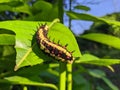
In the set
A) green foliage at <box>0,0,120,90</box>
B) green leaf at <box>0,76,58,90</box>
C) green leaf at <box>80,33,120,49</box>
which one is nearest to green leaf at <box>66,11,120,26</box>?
green foliage at <box>0,0,120,90</box>

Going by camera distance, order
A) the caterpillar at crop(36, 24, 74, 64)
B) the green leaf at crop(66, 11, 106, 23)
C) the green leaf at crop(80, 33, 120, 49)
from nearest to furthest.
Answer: the caterpillar at crop(36, 24, 74, 64), the green leaf at crop(66, 11, 106, 23), the green leaf at crop(80, 33, 120, 49)

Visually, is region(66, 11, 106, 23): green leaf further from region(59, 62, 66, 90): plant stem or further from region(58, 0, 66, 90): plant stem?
region(59, 62, 66, 90): plant stem

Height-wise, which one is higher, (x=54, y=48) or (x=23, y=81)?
(x=54, y=48)

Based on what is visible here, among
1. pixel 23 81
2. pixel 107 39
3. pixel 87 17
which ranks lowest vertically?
pixel 23 81

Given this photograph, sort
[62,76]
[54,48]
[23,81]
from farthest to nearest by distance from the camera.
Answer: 1. [23,81]
2. [62,76]
3. [54,48]

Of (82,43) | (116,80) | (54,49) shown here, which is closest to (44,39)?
(54,49)

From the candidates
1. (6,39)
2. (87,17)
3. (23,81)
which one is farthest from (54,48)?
(23,81)

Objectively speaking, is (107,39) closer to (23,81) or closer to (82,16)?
(82,16)

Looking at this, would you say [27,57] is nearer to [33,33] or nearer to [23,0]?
[33,33]
